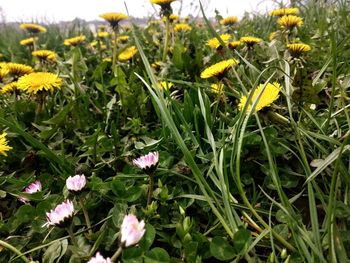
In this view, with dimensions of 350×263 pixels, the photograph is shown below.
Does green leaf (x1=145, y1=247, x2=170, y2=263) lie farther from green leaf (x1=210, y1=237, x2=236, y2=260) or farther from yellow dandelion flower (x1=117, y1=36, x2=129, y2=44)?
yellow dandelion flower (x1=117, y1=36, x2=129, y2=44)

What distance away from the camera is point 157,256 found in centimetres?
76

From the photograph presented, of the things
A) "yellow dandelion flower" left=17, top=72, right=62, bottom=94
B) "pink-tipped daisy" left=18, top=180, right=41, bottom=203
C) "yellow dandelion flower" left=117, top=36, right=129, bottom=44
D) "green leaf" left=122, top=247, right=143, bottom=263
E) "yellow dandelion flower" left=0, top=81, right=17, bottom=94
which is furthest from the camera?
"yellow dandelion flower" left=117, top=36, right=129, bottom=44

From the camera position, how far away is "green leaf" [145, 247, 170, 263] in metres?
0.76

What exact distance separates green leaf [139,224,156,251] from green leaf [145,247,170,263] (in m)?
0.03

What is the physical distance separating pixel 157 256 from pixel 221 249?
12cm

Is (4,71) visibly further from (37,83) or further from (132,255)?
(132,255)

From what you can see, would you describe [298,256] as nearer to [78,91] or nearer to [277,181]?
[277,181]

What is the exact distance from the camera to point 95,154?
1.11 meters

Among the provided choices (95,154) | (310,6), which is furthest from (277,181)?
(310,6)

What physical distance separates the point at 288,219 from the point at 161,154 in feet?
1.28

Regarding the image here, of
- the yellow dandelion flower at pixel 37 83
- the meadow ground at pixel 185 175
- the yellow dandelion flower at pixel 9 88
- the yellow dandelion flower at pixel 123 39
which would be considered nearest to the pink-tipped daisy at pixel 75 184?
the meadow ground at pixel 185 175

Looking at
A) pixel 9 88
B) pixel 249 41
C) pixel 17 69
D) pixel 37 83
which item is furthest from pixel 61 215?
pixel 249 41

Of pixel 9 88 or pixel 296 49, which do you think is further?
pixel 9 88

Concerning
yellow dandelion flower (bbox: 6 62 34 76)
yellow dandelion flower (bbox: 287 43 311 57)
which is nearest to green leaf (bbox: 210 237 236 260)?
yellow dandelion flower (bbox: 287 43 311 57)
